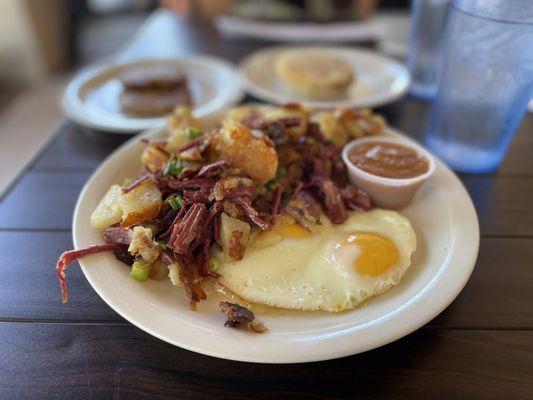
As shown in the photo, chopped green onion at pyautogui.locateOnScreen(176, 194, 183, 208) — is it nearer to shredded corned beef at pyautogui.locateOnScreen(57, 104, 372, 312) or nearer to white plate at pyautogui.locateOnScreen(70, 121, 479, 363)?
shredded corned beef at pyautogui.locateOnScreen(57, 104, 372, 312)

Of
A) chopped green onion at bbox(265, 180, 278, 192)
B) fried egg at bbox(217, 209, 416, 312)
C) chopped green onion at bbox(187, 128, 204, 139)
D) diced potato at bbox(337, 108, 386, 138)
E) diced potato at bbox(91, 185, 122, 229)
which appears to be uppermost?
chopped green onion at bbox(187, 128, 204, 139)

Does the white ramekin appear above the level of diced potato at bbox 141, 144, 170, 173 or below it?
below

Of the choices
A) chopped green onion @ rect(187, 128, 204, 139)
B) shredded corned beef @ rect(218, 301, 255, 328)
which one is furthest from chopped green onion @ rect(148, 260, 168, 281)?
chopped green onion @ rect(187, 128, 204, 139)

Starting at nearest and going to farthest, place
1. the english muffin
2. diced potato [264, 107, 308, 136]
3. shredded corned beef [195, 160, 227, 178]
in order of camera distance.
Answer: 1. shredded corned beef [195, 160, 227, 178]
2. diced potato [264, 107, 308, 136]
3. the english muffin

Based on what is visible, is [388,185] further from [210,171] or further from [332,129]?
[210,171]

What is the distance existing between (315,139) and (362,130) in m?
0.26

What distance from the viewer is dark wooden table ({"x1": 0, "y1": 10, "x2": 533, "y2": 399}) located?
4.13ft

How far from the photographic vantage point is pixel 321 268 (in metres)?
1.54

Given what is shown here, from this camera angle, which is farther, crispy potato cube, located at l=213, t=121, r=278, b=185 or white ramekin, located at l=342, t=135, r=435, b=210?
white ramekin, located at l=342, t=135, r=435, b=210

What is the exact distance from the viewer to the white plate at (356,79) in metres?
2.76

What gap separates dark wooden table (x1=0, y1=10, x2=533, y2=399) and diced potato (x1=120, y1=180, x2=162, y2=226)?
12.7 inches

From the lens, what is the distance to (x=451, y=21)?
2123 mm

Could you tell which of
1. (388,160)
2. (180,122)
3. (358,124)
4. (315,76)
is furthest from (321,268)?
(315,76)

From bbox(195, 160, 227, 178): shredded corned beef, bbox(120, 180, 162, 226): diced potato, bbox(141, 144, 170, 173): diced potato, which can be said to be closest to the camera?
bbox(120, 180, 162, 226): diced potato
